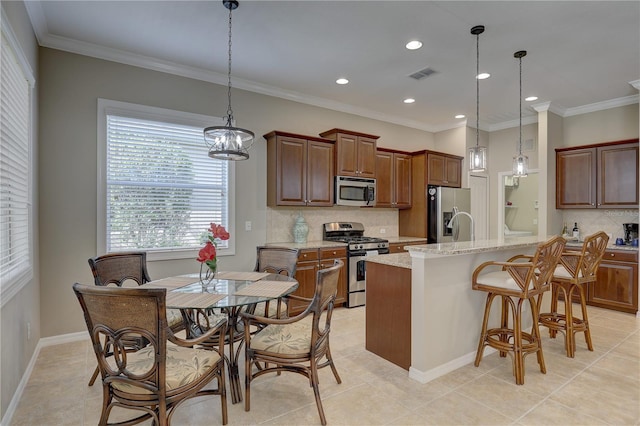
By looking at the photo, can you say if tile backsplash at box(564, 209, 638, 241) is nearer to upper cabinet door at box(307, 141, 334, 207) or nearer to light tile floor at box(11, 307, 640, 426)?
light tile floor at box(11, 307, 640, 426)

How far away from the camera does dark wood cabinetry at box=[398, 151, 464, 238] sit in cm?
573

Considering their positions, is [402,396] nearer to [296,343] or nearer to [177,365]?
[296,343]

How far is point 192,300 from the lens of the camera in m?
2.14

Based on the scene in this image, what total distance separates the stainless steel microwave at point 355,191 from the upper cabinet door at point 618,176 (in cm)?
328

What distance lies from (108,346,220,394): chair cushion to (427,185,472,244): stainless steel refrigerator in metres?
4.41

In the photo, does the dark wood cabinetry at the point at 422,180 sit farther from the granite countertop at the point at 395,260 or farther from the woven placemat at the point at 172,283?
the woven placemat at the point at 172,283

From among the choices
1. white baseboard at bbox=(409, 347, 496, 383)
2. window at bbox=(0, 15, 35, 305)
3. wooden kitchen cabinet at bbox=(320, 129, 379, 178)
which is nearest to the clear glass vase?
window at bbox=(0, 15, 35, 305)

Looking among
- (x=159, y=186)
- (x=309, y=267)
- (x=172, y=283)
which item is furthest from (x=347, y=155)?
(x=172, y=283)

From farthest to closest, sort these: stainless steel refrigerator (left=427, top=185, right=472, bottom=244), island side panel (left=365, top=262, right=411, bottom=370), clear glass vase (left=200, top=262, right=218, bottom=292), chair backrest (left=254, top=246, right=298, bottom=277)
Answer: stainless steel refrigerator (left=427, top=185, right=472, bottom=244) → chair backrest (left=254, top=246, right=298, bottom=277) → island side panel (left=365, top=262, right=411, bottom=370) → clear glass vase (left=200, top=262, right=218, bottom=292)

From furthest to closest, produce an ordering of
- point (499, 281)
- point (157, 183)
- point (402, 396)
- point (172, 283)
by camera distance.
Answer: point (157, 183) → point (499, 281) → point (172, 283) → point (402, 396)

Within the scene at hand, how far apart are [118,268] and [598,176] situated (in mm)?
6212

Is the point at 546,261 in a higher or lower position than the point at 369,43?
lower

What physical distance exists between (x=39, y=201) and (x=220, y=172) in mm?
1808

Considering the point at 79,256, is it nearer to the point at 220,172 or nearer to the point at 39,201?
the point at 39,201
